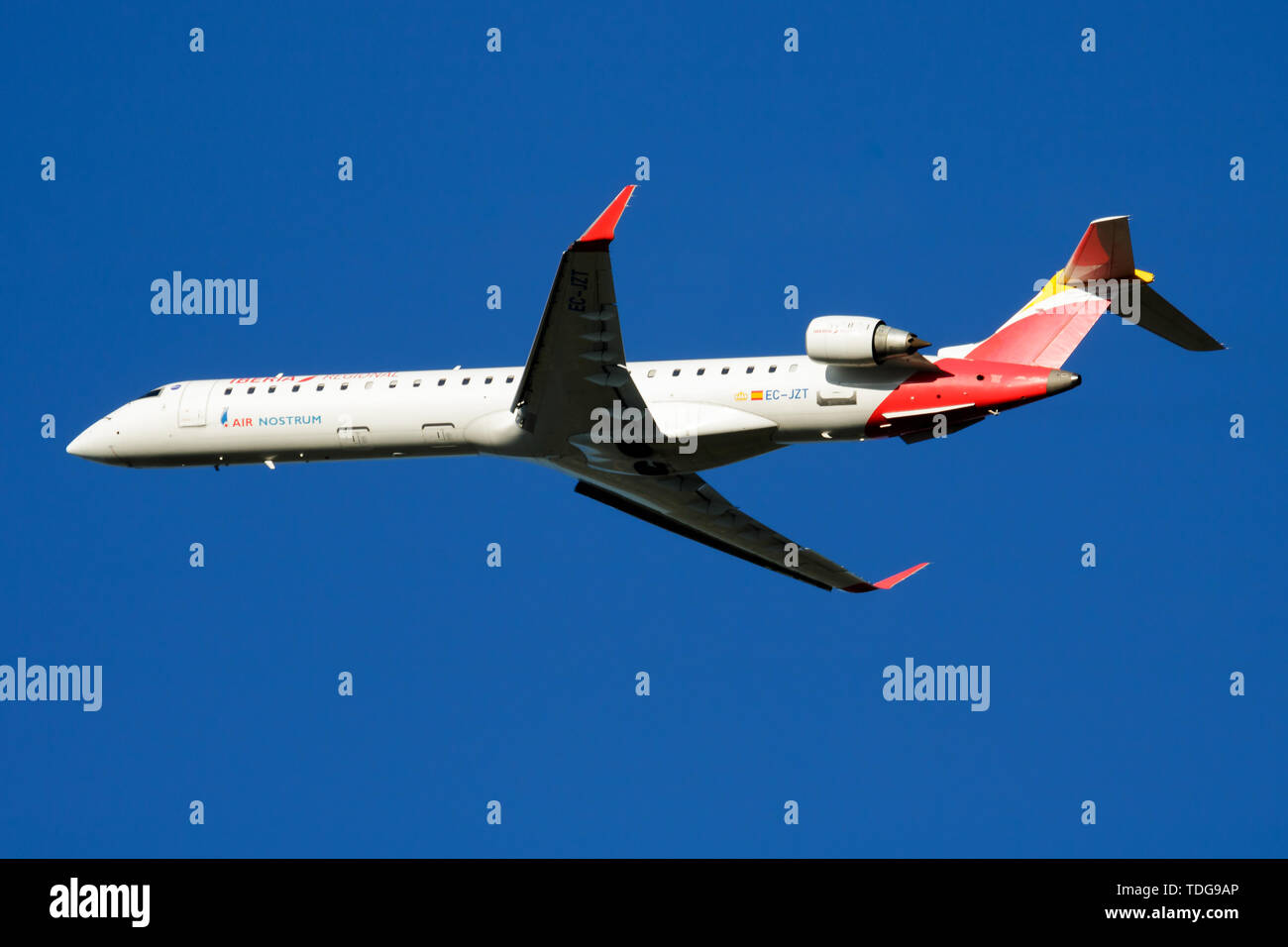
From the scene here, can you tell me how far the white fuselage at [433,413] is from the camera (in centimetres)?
3366

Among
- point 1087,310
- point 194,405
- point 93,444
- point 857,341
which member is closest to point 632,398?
point 857,341

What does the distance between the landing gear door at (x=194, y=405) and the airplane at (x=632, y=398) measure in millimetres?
43

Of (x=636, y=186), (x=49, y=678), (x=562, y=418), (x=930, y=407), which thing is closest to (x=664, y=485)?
(x=562, y=418)

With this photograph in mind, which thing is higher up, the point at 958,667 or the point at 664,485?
the point at 664,485

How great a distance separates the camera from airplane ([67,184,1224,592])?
32.4 meters

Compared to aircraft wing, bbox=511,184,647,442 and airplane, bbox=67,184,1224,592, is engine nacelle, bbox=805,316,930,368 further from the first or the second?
aircraft wing, bbox=511,184,647,442

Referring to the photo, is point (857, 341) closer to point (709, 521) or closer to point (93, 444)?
point (709, 521)

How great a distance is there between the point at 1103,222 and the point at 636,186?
879 centimetres

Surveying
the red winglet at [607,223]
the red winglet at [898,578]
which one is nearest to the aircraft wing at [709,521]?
the red winglet at [898,578]

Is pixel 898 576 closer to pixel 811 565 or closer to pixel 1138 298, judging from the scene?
pixel 811 565

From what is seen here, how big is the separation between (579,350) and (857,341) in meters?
5.03

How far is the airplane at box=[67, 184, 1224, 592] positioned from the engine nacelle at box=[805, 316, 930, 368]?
4 centimetres

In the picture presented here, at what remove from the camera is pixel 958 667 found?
120 feet

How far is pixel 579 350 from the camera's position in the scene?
32.3m
